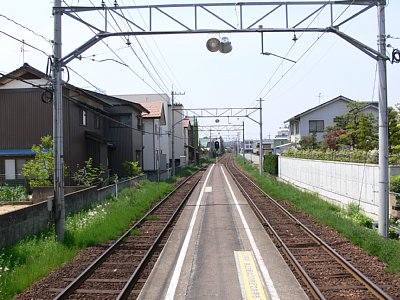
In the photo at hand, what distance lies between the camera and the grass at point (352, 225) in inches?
398

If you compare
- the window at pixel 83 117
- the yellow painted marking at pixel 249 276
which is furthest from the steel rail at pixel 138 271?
the window at pixel 83 117

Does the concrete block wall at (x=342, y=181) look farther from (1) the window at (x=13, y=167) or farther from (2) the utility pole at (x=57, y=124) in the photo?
(1) the window at (x=13, y=167)

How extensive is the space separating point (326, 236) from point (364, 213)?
3.86 metres

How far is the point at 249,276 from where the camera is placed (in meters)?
9.16

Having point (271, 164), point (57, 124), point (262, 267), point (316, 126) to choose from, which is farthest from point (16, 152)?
point (316, 126)

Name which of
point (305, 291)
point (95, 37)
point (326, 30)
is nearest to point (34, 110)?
point (95, 37)

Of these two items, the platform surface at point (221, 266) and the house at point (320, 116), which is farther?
the house at point (320, 116)

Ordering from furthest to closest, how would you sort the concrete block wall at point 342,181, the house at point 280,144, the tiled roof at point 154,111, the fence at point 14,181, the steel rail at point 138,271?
the house at point 280,144, the tiled roof at point 154,111, the fence at point 14,181, the concrete block wall at point 342,181, the steel rail at point 138,271

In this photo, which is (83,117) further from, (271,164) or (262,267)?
(262,267)

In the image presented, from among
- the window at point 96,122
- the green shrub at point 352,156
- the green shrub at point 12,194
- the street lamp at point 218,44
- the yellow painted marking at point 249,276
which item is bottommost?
the yellow painted marking at point 249,276

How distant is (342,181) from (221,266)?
36.8ft

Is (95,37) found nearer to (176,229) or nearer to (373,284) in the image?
(176,229)

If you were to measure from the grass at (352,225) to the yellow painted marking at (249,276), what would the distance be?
2.68 m

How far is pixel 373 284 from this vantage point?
7.96 metres
